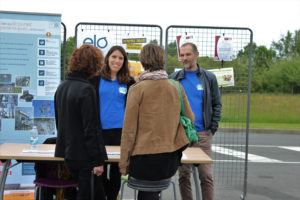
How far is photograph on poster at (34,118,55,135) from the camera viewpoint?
4.49 metres

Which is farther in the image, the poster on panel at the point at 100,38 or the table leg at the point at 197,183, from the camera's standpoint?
the poster on panel at the point at 100,38

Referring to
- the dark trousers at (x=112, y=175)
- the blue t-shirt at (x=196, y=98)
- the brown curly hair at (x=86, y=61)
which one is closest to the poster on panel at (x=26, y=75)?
the dark trousers at (x=112, y=175)

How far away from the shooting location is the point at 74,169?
9.70 feet

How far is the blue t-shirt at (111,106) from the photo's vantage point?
12.1ft

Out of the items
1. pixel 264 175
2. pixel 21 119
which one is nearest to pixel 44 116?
pixel 21 119

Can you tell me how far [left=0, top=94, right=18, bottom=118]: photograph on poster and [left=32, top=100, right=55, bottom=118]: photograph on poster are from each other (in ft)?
0.85

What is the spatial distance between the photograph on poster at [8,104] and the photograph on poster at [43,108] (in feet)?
0.85

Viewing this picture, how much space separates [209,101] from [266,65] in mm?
23915

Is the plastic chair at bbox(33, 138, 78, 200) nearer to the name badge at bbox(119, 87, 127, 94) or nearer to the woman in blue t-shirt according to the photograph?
the woman in blue t-shirt

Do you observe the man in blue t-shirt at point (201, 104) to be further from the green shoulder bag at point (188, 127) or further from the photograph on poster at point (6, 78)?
the photograph on poster at point (6, 78)

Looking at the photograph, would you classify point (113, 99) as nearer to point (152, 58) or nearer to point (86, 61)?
point (86, 61)

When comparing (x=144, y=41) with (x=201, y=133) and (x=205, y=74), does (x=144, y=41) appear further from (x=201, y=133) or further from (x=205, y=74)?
(x=201, y=133)

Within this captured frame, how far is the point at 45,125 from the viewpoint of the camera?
452cm

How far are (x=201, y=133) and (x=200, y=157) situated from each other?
0.78m
